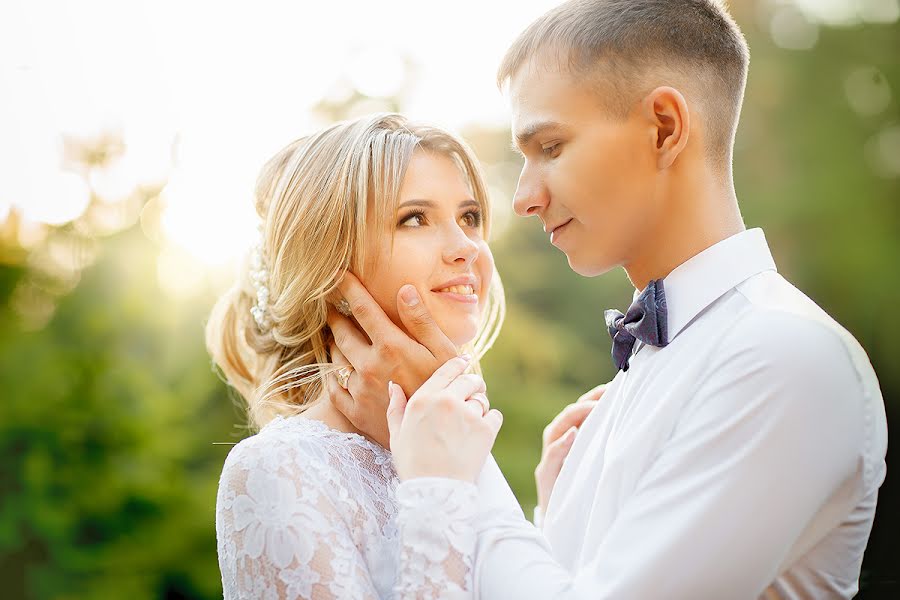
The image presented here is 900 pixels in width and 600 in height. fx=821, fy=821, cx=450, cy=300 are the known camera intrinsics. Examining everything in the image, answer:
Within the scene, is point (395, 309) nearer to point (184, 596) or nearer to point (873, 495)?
point (873, 495)

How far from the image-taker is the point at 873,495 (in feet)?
6.51

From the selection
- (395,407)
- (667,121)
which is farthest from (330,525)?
(667,121)

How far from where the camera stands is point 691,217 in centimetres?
225

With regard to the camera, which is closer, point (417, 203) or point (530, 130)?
point (530, 130)

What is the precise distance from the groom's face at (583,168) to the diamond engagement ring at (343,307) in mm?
698

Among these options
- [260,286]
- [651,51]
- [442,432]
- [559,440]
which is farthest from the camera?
[260,286]

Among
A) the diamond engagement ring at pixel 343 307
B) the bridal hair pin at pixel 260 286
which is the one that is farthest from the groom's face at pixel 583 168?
the bridal hair pin at pixel 260 286

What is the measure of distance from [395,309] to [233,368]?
3.12 ft

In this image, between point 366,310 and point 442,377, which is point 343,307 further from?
point 442,377

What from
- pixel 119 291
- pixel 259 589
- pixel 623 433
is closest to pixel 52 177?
pixel 119 291

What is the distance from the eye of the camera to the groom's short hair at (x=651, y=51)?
2.27 metres

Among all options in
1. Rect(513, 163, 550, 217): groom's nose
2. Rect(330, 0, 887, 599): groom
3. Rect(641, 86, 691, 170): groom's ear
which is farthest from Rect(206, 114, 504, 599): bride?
Rect(641, 86, 691, 170): groom's ear

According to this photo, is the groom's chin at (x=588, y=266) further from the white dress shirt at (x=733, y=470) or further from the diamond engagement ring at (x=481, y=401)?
the diamond engagement ring at (x=481, y=401)

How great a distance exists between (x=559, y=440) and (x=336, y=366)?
2.54 feet
